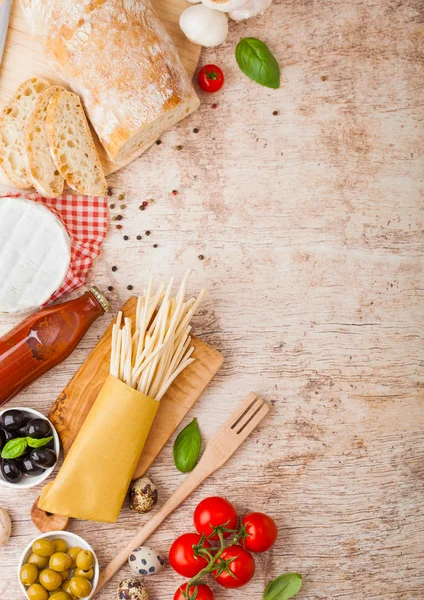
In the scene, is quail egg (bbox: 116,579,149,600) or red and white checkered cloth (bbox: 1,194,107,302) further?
red and white checkered cloth (bbox: 1,194,107,302)

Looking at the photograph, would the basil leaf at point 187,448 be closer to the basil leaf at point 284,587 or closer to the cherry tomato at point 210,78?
the basil leaf at point 284,587

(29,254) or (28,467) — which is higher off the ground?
(29,254)

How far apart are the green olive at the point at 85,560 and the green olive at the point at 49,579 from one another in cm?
7

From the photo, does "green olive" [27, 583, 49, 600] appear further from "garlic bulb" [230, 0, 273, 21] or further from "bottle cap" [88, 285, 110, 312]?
"garlic bulb" [230, 0, 273, 21]

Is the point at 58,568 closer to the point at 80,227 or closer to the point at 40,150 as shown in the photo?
the point at 80,227

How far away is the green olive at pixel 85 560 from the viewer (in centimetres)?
Result: 174

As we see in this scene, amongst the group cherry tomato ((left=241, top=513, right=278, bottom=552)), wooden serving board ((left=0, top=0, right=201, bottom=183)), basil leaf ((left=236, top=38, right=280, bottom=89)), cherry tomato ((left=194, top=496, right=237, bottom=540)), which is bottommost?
cherry tomato ((left=241, top=513, right=278, bottom=552))

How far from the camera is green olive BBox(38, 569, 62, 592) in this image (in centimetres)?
171

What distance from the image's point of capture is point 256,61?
1931 millimetres

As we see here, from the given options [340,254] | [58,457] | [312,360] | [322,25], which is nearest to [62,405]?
[58,457]

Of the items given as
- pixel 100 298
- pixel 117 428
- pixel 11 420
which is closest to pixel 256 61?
pixel 100 298

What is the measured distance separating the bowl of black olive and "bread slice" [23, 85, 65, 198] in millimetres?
686

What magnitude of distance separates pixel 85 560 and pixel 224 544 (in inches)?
16.1

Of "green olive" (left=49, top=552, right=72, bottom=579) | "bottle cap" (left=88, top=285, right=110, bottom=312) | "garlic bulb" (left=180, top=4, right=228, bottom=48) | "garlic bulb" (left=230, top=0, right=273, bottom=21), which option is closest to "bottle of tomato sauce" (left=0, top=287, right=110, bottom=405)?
"bottle cap" (left=88, top=285, right=110, bottom=312)
